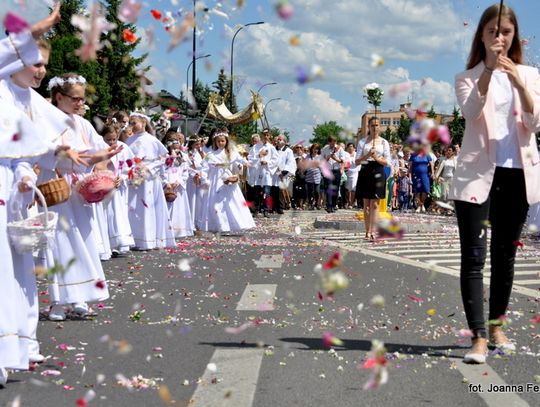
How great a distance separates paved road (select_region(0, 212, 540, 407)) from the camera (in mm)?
4414

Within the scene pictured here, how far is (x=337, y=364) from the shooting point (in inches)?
199

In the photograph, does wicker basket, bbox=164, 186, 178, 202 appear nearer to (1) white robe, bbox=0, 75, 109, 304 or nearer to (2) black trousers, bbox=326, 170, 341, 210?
(1) white robe, bbox=0, 75, 109, 304

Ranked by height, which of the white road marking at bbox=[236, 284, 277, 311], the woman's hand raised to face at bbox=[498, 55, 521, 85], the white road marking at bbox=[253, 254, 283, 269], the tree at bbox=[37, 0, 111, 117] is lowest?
the white road marking at bbox=[253, 254, 283, 269]

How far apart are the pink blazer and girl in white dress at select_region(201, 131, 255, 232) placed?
447 inches

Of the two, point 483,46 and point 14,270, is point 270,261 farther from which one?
point 14,270

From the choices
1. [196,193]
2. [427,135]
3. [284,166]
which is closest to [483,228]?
[427,135]

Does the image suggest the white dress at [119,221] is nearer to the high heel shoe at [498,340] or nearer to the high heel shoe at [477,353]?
the high heel shoe at [498,340]

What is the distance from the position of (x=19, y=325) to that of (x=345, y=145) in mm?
21203

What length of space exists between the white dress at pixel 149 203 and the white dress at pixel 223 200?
3.18 m

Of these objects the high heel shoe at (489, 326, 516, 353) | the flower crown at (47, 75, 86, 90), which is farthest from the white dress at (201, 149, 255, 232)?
the high heel shoe at (489, 326, 516, 353)

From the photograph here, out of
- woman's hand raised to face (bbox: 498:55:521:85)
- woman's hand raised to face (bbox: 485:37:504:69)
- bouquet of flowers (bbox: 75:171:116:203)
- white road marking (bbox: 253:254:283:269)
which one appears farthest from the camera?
white road marking (bbox: 253:254:283:269)

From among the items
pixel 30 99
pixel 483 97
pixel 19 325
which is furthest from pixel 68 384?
pixel 483 97

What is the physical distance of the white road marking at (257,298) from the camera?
7.11 m

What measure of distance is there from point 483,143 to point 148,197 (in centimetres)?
872
